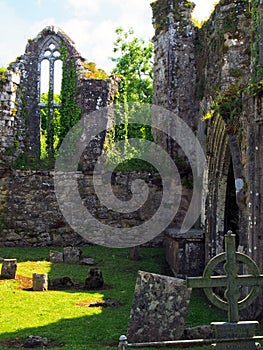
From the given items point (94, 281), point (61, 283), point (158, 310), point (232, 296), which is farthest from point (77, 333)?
point (61, 283)

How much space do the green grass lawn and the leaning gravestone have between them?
0.44 meters

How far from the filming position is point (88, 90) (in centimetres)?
1769

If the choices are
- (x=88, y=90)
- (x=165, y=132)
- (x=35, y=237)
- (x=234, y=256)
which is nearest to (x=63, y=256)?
(x=35, y=237)

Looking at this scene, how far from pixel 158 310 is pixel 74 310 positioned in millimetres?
2270

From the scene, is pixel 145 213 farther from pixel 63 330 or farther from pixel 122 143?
pixel 63 330

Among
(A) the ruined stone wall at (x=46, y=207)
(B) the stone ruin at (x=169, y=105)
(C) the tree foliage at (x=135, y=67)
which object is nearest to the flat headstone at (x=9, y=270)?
(B) the stone ruin at (x=169, y=105)

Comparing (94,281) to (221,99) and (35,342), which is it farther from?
(221,99)

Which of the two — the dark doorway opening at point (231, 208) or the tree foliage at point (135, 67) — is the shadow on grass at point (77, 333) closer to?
the dark doorway opening at point (231, 208)

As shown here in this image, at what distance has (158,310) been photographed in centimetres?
698

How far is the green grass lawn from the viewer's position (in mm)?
7293

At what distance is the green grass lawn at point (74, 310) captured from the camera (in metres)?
7.29

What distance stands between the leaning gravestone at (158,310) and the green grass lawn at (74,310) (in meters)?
0.44

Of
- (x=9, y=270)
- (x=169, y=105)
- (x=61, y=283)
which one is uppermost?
(x=169, y=105)

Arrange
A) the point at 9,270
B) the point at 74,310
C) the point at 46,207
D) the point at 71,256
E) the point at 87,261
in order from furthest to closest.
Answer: the point at 46,207 < the point at 71,256 < the point at 87,261 < the point at 9,270 < the point at 74,310
